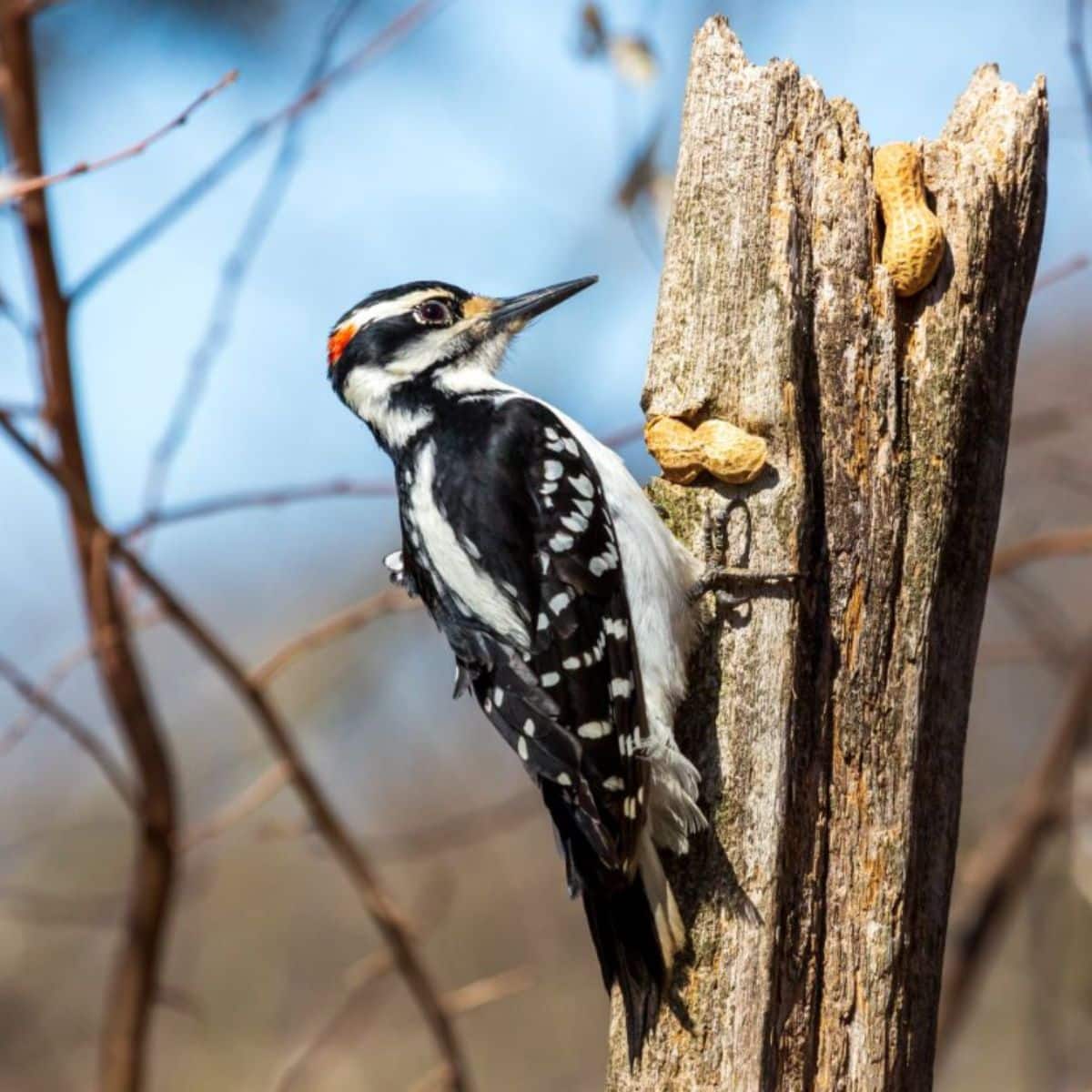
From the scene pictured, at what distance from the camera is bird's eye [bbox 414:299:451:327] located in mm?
3637

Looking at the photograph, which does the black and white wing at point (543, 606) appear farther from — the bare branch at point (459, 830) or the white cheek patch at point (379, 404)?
the bare branch at point (459, 830)

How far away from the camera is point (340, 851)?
3.71m

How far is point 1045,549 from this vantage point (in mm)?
4367

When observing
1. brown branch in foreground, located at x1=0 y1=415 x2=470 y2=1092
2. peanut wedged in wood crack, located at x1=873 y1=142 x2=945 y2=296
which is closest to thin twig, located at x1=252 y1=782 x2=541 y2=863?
brown branch in foreground, located at x1=0 y1=415 x2=470 y2=1092

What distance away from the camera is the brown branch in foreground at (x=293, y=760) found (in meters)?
3.21

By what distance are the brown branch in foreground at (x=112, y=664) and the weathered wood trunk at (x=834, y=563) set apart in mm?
1489

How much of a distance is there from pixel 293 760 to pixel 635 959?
3.91 feet

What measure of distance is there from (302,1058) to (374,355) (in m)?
1.92

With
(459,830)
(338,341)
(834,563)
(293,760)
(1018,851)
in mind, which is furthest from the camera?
(1018,851)

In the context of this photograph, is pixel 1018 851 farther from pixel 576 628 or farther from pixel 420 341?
pixel 420 341

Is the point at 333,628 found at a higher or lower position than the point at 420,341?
lower

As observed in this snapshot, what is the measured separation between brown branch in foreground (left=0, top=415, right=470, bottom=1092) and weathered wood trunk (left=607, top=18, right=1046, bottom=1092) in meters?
1.09

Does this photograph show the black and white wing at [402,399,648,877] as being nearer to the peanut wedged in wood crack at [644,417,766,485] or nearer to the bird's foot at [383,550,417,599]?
the bird's foot at [383,550,417,599]

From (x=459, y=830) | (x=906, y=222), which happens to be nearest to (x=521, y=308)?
(x=906, y=222)
